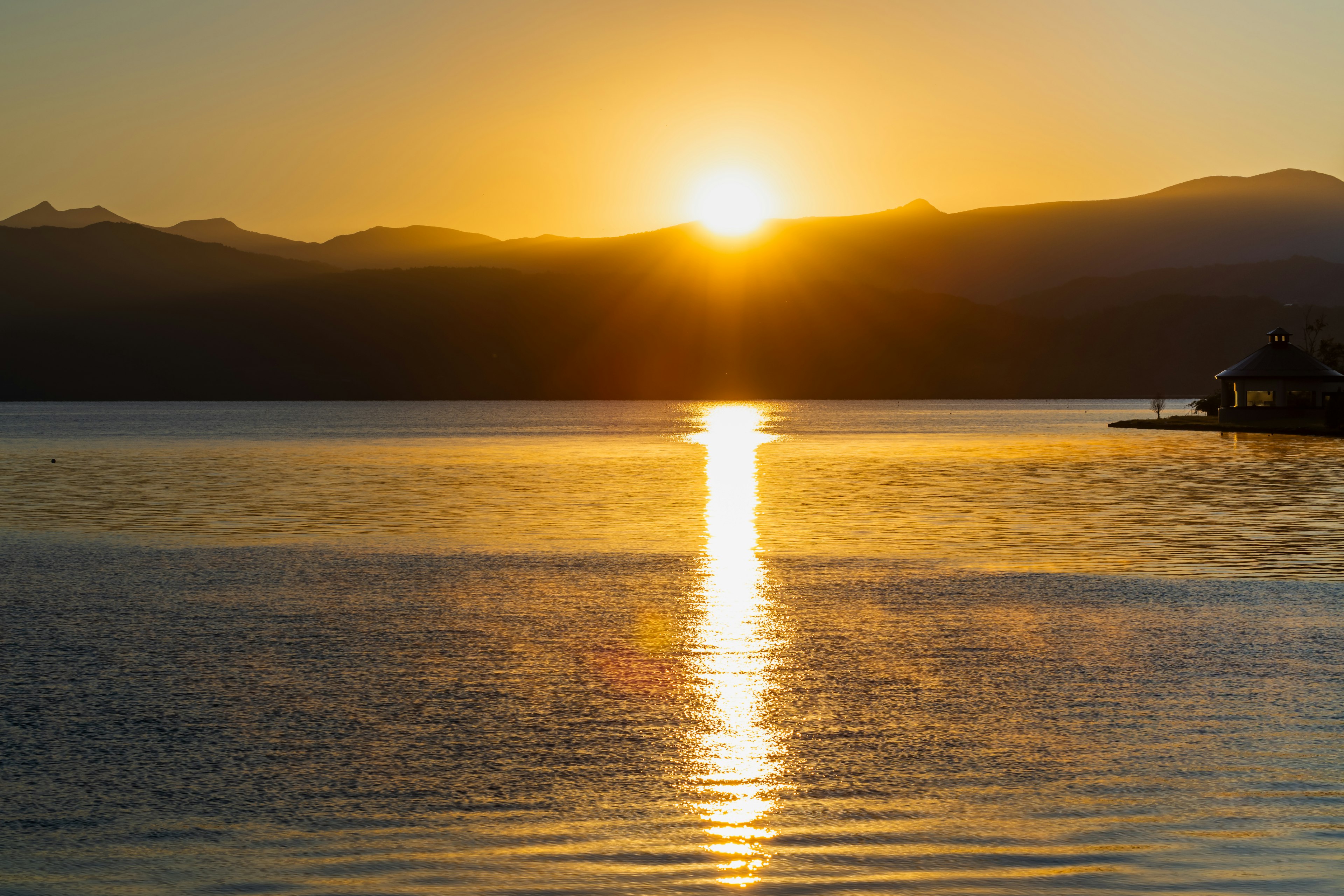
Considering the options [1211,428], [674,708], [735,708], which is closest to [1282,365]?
[1211,428]

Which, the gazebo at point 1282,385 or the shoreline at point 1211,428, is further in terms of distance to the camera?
the gazebo at point 1282,385

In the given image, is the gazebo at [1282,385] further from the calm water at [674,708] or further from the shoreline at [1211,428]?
the calm water at [674,708]

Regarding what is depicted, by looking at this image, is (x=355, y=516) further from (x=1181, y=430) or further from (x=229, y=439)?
(x=1181, y=430)

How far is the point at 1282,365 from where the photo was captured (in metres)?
80.0

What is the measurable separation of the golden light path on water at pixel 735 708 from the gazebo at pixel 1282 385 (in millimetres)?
65864

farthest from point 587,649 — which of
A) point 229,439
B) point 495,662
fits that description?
point 229,439

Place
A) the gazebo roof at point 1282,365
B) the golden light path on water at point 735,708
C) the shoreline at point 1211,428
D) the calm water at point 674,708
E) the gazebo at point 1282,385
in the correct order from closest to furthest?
the calm water at point 674,708 < the golden light path on water at point 735,708 < the shoreline at point 1211,428 < the gazebo roof at point 1282,365 < the gazebo at point 1282,385

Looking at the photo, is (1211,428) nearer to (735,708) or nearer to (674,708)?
(735,708)

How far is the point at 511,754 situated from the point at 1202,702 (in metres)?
5.15

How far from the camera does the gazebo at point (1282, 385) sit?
79.4 metres

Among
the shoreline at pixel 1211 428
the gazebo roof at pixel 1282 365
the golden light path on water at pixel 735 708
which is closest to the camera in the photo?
the golden light path on water at pixel 735 708

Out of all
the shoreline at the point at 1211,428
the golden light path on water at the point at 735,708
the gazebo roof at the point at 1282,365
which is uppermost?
the gazebo roof at the point at 1282,365

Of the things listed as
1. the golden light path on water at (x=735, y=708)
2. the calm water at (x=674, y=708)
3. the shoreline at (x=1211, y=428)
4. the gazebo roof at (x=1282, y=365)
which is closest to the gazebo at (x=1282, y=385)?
the gazebo roof at (x=1282, y=365)

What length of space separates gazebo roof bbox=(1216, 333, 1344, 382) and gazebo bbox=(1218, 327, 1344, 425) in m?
0.02
